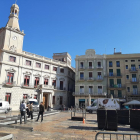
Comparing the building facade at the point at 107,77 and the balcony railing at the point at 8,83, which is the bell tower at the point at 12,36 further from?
the building facade at the point at 107,77

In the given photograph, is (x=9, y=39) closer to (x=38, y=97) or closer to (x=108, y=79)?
(x=38, y=97)

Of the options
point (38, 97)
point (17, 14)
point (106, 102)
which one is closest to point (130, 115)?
point (106, 102)

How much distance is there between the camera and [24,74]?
34.4 m

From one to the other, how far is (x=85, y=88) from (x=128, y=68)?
1267 cm

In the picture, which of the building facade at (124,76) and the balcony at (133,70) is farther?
the balcony at (133,70)

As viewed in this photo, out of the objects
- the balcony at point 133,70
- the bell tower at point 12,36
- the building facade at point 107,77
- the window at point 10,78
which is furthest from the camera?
the balcony at point 133,70

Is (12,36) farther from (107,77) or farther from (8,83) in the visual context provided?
(107,77)

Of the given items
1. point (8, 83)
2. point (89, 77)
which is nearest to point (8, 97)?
point (8, 83)

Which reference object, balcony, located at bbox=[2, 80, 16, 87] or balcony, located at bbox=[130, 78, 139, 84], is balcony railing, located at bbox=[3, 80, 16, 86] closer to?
balcony, located at bbox=[2, 80, 16, 87]

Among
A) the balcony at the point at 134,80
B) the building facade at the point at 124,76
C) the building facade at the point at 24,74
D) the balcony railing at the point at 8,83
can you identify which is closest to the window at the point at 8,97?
the building facade at the point at 24,74

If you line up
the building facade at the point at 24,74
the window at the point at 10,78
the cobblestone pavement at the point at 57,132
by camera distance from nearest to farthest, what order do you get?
1. the cobblestone pavement at the point at 57,132
2. the building facade at the point at 24,74
3. the window at the point at 10,78

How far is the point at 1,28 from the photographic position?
3403 cm

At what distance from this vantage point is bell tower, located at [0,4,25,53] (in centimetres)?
3266

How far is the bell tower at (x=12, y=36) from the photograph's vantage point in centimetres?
3266
